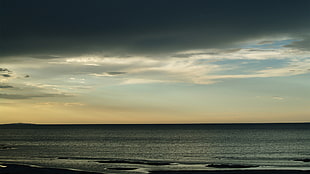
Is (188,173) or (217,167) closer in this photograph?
(188,173)

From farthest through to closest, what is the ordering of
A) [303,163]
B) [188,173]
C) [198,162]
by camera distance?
[198,162] < [303,163] < [188,173]

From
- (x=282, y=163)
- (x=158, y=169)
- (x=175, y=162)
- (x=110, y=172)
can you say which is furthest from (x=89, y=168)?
(x=282, y=163)

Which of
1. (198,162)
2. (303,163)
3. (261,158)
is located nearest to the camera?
(303,163)

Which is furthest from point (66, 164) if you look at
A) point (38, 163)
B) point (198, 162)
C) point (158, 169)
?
point (198, 162)

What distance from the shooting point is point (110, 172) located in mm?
58656

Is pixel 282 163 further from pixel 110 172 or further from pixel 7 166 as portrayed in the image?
pixel 7 166

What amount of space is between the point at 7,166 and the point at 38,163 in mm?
8774

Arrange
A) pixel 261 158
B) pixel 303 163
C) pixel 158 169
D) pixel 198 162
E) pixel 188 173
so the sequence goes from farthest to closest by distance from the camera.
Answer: pixel 261 158 → pixel 198 162 → pixel 303 163 → pixel 158 169 → pixel 188 173

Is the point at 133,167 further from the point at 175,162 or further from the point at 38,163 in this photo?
the point at 38,163

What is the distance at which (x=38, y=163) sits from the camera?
71562 millimetres

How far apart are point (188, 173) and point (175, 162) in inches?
651

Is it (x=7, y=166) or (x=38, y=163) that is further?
(x=38, y=163)

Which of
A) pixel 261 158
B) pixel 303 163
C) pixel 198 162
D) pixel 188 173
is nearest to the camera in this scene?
pixel 188 173

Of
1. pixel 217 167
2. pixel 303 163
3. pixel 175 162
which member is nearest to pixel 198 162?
pixel 175 162
